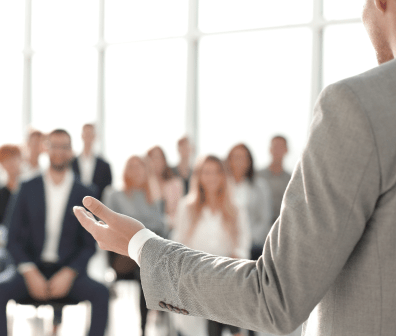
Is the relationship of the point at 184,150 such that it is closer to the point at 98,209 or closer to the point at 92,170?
the point at 92,170

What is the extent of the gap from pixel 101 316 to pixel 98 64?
4.43 metres

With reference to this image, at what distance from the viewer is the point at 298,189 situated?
737 mm

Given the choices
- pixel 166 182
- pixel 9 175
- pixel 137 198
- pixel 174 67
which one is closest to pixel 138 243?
pixel 137 198

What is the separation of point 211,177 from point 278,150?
127 centimetres

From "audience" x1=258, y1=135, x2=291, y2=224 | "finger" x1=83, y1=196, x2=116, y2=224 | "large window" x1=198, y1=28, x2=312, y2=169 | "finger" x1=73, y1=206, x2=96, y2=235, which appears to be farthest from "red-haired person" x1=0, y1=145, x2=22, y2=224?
"finger" x1=83, y1=196, x2=116, y2=224

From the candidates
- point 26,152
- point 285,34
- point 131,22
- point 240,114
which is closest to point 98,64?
point 131,22

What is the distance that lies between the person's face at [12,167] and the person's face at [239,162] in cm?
201

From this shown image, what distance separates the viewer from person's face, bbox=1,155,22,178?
4.43m

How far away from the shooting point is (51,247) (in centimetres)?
358

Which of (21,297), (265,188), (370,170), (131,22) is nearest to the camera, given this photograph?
(370,170)

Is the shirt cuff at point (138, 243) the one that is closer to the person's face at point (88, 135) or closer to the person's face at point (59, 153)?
the person's face at point (59, 153)

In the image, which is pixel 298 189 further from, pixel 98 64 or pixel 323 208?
pixel 98 64

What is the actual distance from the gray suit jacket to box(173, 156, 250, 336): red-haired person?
2803mm

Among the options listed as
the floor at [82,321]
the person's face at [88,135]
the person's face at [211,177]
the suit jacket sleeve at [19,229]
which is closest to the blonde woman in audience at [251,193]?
the person's face at [211,177]
